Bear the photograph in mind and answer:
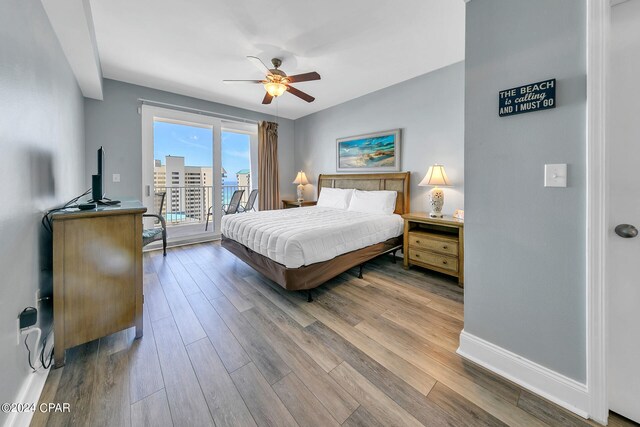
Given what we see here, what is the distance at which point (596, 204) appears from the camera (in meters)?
1.10

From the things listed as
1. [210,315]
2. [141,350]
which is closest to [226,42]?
[210,315]

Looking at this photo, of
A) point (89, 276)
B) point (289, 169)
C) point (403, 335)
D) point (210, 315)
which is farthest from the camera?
point (289, 169)

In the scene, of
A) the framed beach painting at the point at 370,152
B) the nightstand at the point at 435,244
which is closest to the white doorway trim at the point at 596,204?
the nightstand at the point at 435,244

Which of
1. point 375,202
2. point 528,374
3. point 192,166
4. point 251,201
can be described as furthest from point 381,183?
point 192,166

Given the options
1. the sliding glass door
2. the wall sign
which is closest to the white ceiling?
the sliding glass door

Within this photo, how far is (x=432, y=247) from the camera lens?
112 inches

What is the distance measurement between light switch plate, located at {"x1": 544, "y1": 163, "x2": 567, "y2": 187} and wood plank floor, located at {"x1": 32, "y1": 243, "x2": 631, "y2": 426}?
44.4 inches

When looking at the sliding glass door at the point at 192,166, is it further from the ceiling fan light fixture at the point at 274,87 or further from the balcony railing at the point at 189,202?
the ceiling fan light fixture at the point at 274,87

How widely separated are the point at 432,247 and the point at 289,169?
3904 millimetres

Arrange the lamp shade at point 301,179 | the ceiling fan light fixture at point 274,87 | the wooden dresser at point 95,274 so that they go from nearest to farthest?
the wooden dresser at point 95,274
the ceiling fan light fixture at point 274,87
the lamp shade at point 301,179

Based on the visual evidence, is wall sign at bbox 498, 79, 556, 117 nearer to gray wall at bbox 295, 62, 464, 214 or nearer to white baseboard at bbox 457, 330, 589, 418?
white baseboard at bbox 457, 330, 589, 418

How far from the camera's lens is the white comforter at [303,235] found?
7.19 ft

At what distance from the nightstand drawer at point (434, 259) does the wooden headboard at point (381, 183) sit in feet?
2.58

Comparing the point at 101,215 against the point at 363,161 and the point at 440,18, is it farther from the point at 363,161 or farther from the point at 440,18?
the point at 363,161
